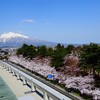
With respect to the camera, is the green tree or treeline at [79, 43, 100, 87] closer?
treeline at [79, 43, 100, 87]

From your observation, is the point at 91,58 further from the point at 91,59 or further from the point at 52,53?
the point at 52,53

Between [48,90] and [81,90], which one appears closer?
[48,90]

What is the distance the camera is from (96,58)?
30.3m

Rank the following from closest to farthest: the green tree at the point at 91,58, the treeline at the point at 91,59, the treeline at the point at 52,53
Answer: the treeline at the point at 91,59, the green tree at the point at 91,58, the treeline at the point at 52,53

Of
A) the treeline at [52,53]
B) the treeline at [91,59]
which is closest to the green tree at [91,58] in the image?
the treeline at [91,59]

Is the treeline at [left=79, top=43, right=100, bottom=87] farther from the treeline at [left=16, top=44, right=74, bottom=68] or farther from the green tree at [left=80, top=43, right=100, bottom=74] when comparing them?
the treeline at [left=16, top=44, right=74, bottom=68]

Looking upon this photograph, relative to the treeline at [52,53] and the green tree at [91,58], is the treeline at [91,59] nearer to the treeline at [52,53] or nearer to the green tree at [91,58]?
the green tree at [91,58]

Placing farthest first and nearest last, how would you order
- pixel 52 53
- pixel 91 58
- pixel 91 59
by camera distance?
pixel 52 53, pixel 91 59, pixel 91 58

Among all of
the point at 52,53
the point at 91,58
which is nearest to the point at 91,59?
the point at 91,58

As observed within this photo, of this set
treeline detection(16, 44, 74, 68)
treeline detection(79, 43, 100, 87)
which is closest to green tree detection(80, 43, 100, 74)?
treeline detection(79, 43, 100, 87)

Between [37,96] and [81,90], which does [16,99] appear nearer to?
[37,96]

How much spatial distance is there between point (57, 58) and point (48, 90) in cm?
2405

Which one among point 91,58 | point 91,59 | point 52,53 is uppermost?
point 52,53

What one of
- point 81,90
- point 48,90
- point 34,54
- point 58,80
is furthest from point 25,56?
point 48,90
